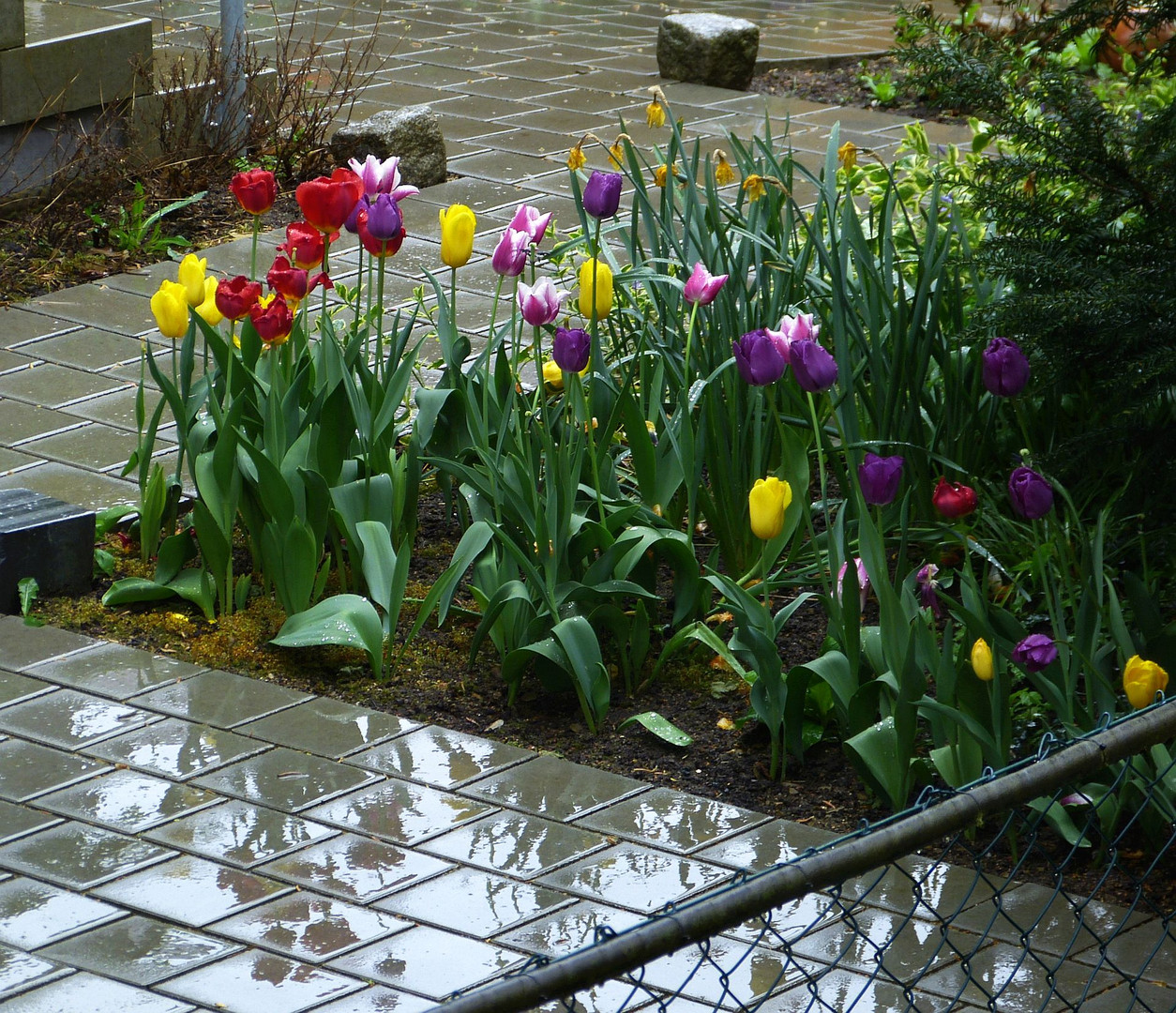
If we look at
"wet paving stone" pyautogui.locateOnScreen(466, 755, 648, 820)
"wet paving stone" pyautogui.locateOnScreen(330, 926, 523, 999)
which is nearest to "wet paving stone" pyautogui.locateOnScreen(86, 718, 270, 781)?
"wet paving stone" pyautogui.locateOnScreen(466, 755, 648, 820)

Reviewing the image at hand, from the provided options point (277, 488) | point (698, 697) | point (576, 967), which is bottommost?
point (698, 697)

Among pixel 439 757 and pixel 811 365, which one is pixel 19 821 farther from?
pixel 811 365

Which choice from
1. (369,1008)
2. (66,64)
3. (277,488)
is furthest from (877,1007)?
(66,64)

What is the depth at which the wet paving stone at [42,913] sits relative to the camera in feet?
9.38

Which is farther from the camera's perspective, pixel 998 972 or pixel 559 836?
pixel 559 836

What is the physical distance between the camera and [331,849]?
10.4 feet

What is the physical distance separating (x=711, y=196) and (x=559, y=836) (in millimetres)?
2032

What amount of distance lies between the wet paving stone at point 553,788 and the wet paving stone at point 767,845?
27 cm

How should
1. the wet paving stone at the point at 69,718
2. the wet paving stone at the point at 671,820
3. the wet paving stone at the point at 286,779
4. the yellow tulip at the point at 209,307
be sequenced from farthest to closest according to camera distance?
the yellow tulip at the point at 209,307
the wet paving stone at the point at 69,718
the wet paving stone at the point at 286,779
the wet paving stone at the point at 671,820

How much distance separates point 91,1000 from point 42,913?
0.30m

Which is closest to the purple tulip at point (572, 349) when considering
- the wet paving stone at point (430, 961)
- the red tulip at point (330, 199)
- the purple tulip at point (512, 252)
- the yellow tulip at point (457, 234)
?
the purple tulip at point (512, 252)

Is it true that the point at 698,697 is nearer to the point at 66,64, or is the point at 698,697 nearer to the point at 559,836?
the point at 559,836

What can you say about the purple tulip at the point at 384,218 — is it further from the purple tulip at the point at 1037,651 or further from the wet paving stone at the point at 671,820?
the purple tulip at the point at 1037,651

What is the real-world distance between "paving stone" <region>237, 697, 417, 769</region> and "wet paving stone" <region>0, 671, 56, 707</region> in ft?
1.68
